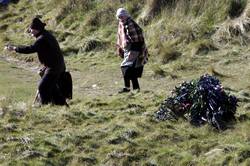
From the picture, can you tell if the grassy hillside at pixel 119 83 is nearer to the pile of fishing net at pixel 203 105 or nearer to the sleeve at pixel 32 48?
the pile of fishing net at pixel 203 105

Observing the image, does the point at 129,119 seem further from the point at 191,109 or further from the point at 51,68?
the point at 51,68

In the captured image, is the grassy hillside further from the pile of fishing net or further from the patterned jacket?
the patterned jacket

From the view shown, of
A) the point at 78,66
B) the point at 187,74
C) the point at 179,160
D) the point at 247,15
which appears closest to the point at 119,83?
A: the point at 187,74

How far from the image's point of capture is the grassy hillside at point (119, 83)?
849cm

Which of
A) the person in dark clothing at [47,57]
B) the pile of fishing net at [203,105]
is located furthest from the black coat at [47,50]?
the pile of fishing net at [203,105]

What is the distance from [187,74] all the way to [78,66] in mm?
3690

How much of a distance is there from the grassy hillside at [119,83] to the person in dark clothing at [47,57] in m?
0.43

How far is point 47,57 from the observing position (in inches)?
454

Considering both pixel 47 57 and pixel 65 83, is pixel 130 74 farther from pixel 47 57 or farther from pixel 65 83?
pixel 47 57

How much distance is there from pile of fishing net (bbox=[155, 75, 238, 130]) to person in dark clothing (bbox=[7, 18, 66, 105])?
2329mm

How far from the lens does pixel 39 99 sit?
1184 centimetres

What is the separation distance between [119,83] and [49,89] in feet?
14.2

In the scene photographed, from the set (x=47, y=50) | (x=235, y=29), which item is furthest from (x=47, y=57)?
(x=235, y=29)

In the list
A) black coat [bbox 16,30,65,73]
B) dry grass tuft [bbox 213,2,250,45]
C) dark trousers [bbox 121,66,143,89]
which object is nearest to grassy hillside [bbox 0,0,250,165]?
dry grass tuft [bbox 213,2,250,45]
